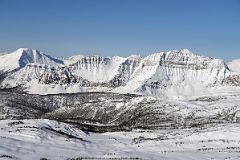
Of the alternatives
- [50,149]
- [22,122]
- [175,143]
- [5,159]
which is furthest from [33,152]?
[22,122]

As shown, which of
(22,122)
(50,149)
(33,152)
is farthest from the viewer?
(22,122)

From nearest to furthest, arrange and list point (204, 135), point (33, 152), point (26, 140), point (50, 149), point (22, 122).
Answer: point (33, 152)
point (50, 149)
point (26, 140)
point (204, 135)
point (22, 122)

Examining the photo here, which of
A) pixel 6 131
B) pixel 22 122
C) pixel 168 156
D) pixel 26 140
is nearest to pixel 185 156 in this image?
pixel 168 156

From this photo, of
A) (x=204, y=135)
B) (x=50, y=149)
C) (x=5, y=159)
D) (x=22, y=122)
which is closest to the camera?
(x=5, y=159)

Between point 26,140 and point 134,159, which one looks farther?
point 26,140

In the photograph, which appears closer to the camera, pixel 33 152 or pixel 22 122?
pixel 33 152

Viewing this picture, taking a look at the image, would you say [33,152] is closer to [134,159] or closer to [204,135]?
[134,159]

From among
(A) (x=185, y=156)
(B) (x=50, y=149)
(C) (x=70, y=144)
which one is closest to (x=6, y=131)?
(C) (x=70, y=144)

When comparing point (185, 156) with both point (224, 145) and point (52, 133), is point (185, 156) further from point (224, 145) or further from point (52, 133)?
point (52, 133)

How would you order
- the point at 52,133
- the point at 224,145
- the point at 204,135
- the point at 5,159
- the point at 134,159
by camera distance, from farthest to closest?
1. the point at 204,135
2. the point at 52,133
3. the point at 224,145
4. the point at 134,159
5. the point at 5,159
